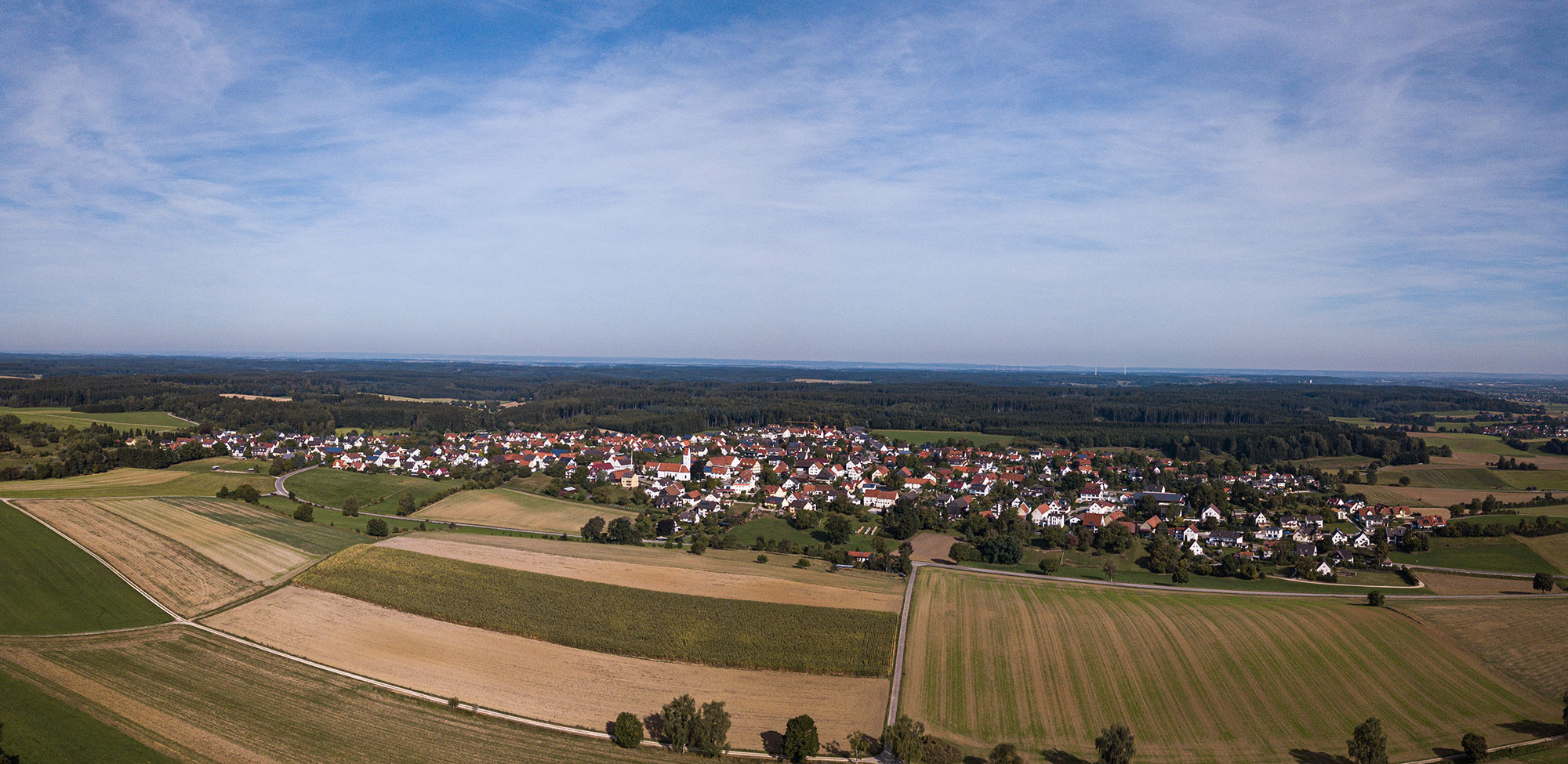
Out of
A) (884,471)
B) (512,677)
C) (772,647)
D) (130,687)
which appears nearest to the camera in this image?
(130,687)

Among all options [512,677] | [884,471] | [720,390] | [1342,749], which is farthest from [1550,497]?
[720,390]

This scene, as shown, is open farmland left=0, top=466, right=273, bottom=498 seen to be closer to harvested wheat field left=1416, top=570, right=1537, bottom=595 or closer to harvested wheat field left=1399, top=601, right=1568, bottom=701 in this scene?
harvested wheat field left=1399, top=601, right=1568, bottom=701

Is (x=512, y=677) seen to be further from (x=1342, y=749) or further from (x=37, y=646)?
(x=1342, y=749)

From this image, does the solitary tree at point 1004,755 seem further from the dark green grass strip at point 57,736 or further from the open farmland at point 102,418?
the open farmland at point 102,418

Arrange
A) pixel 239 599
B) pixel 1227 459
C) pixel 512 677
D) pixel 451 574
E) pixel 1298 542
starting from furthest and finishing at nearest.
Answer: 1. pixel 1227 459
2. pixel 1298 542
3. pixel 451 574
4. pixel 239 599
5. pixel 512 677

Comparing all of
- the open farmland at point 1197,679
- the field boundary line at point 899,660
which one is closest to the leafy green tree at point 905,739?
the field boundary line at point 899,660

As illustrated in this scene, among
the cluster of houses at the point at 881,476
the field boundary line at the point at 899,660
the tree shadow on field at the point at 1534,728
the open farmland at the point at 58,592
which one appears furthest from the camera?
the cluster of houses at the point at 881,476

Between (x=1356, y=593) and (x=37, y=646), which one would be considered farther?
(x=1356, y=593)
